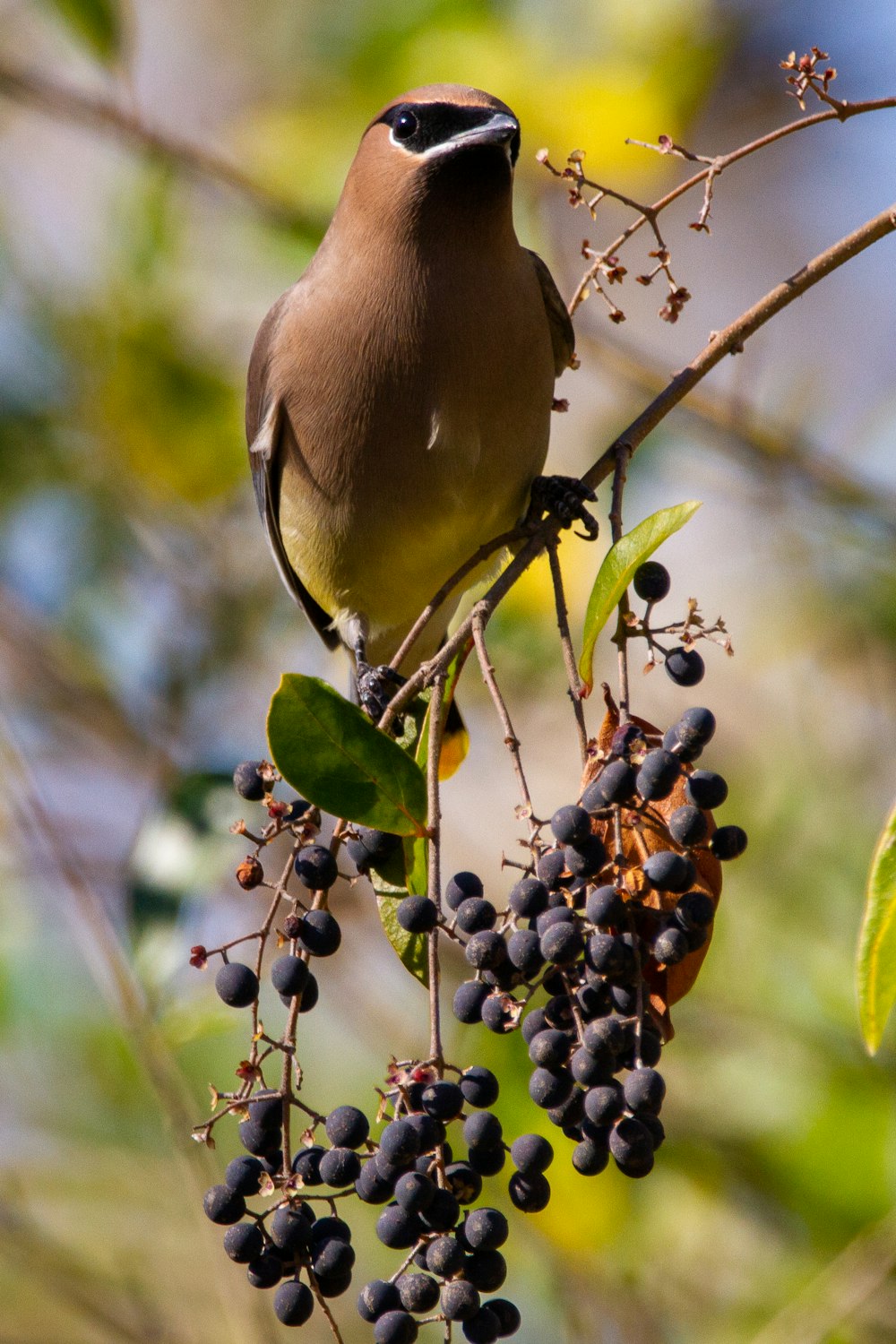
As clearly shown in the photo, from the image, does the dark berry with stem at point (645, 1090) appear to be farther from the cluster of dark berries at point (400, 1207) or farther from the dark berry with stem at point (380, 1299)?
the dark berry with stem at point (380, 1299)

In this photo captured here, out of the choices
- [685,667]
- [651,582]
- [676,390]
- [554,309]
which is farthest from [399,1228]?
[554,309]

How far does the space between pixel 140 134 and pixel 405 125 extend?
68 cm

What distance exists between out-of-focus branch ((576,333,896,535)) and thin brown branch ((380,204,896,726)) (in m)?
1.27

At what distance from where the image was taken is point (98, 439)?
4621 mm

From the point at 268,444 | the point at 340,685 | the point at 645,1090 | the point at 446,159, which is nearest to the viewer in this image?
the point at 645,1090

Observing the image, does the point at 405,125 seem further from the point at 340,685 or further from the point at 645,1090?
the point at 645,1090

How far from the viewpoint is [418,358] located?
123 inches

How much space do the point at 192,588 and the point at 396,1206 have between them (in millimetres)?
2965

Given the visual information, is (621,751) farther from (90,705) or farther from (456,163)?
(90,705)

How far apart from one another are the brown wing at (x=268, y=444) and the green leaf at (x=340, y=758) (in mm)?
1635

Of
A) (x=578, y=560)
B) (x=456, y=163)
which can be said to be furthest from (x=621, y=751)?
(x=578, y=560)

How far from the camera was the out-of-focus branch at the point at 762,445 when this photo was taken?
3.56m

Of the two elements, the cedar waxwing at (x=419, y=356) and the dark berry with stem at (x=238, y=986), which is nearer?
the dark berry with stem at (x=238, y=986)

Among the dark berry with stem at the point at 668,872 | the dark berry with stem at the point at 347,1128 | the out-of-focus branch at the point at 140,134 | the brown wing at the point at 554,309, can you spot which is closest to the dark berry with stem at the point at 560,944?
the dark berry with stem at the point at 668,872
